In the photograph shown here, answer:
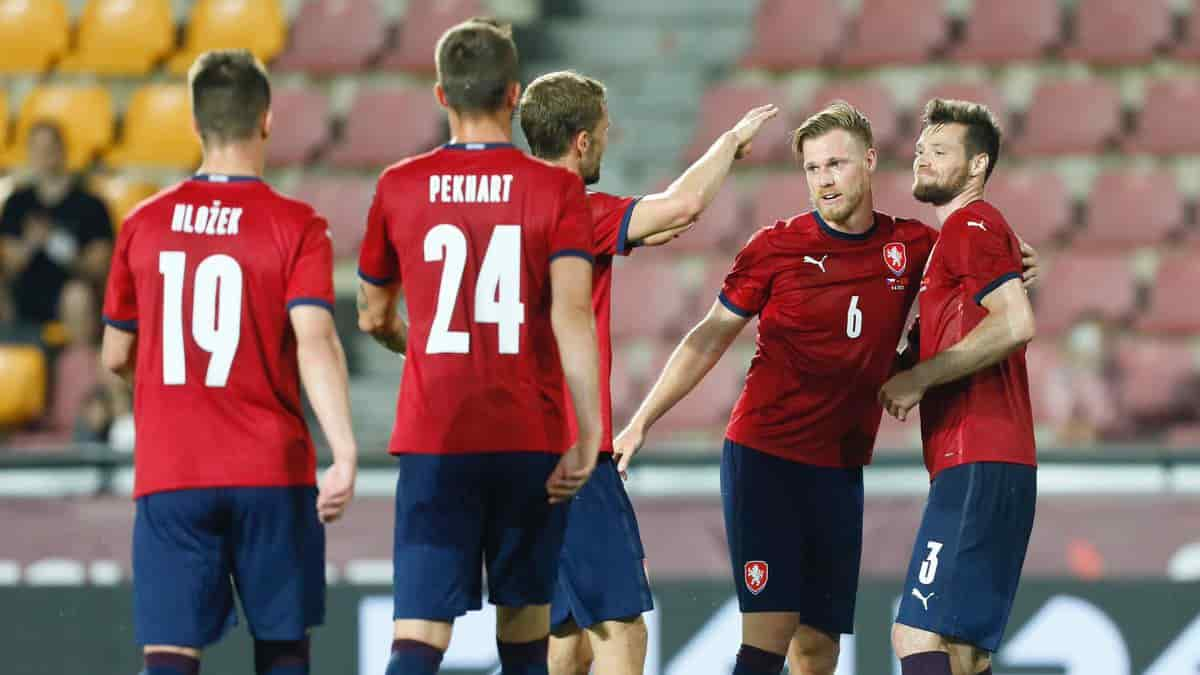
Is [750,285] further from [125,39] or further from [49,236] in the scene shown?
[125,39]

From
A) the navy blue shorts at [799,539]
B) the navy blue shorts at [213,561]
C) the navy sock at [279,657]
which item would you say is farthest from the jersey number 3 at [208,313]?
the navy blue shorts at [799,539]

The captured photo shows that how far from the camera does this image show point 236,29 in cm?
1283

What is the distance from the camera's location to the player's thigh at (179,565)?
183 inches

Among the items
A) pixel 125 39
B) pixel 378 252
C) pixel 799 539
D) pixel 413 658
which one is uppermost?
pixel 125 39

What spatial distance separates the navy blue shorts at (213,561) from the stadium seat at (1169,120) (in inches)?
312

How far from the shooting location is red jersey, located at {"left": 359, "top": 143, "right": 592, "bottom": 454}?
→ 15.3 ft

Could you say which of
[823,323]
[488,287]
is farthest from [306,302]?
[823,323]

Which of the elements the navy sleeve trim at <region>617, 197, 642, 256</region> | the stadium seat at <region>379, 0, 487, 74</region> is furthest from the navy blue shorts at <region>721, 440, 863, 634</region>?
the stadium seat at <region>379, 0, 487, 74</region>

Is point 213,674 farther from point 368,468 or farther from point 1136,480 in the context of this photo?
point 1136,480

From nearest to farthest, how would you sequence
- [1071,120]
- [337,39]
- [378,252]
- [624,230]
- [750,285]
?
[378,252] < [624,230] < [750,285] < [1071,120] < [337,39]

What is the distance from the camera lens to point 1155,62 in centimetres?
1170

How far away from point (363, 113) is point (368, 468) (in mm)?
4665

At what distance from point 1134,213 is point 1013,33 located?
1.50 meters

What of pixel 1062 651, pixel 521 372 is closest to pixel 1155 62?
pixel 1062 651
